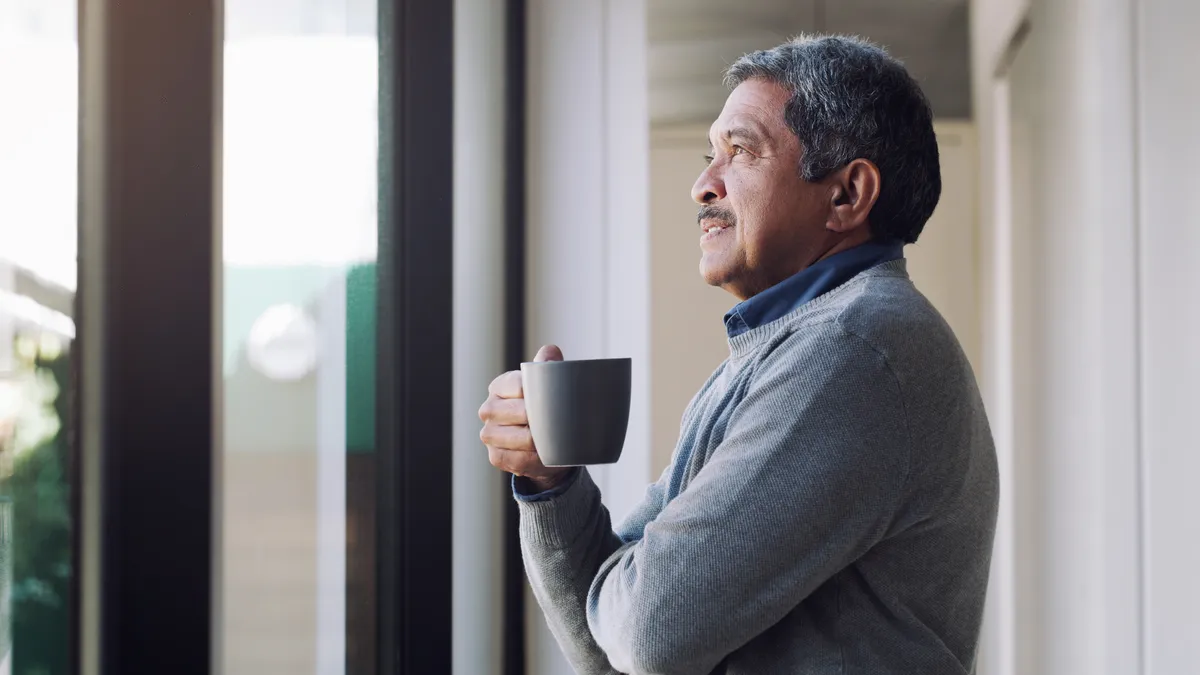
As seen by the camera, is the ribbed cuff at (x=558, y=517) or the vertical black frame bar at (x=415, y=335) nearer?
the ribbed cuff at (x=558, y=517)

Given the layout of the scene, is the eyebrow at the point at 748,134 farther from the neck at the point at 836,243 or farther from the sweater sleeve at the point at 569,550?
the sweater sleeve at the point at 569,550

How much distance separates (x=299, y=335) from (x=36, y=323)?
0.37m

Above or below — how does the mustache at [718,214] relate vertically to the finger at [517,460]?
above

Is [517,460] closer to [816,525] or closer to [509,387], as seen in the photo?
[509,387]

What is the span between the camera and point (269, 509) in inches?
38.7

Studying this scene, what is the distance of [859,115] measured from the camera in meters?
0.92

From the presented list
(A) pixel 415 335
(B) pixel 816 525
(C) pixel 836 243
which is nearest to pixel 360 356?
(A) pixel 415 335

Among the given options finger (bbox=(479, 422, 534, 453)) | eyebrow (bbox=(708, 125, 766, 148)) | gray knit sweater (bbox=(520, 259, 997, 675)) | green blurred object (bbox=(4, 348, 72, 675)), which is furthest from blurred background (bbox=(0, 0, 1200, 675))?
eyebrow (bbox=(708, 125, 766, 148))

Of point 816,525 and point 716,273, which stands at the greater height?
point 716,273

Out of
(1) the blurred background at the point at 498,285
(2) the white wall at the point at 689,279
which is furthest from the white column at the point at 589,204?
(2) the white wall at the point at 689,279

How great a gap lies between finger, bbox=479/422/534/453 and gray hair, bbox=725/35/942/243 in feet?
1.13

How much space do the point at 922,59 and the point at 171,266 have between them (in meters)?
2.87

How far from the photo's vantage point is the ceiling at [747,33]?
3.01m

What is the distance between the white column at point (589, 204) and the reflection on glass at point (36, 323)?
1262 mm
